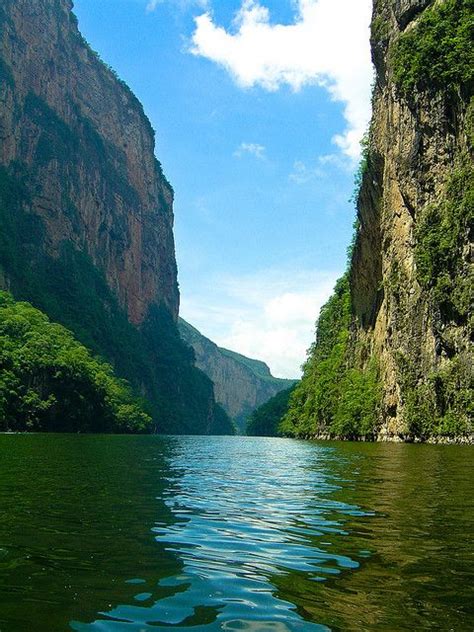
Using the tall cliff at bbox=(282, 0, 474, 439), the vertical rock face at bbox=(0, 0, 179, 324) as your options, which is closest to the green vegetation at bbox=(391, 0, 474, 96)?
the tall cliff at bbox=(282, 0, 474, 439)

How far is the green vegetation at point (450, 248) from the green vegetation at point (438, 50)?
8544 millimetres

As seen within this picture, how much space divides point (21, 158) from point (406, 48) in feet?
364

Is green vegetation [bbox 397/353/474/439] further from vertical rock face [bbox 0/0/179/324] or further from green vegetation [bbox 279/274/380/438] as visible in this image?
vertical rock face [bbox 0/0/179/324]

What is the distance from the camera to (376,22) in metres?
70.9

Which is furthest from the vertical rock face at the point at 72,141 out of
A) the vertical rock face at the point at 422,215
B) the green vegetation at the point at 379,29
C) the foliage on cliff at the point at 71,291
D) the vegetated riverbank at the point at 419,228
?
the vertical rock face at the point at 422,215

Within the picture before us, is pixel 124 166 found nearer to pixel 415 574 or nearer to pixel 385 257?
pixel 385 257

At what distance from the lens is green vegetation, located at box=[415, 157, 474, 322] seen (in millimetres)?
50469

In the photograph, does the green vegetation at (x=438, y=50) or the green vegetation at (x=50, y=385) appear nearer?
the green vegetation at (x=438, y=50)

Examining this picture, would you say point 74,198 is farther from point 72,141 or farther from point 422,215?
point 422,215

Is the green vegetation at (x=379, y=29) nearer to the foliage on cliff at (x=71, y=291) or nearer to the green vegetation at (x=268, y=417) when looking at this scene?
the foliage on cliff at (x=71, y=291)

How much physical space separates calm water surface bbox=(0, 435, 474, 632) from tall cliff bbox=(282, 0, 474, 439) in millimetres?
37299

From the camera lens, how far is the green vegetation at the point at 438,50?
54.3 m

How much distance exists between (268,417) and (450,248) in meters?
127

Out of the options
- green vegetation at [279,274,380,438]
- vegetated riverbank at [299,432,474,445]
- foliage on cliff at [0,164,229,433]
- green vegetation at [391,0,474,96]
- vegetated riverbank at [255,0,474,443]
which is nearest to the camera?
vegetated riverbank at [299,432,474,445]
